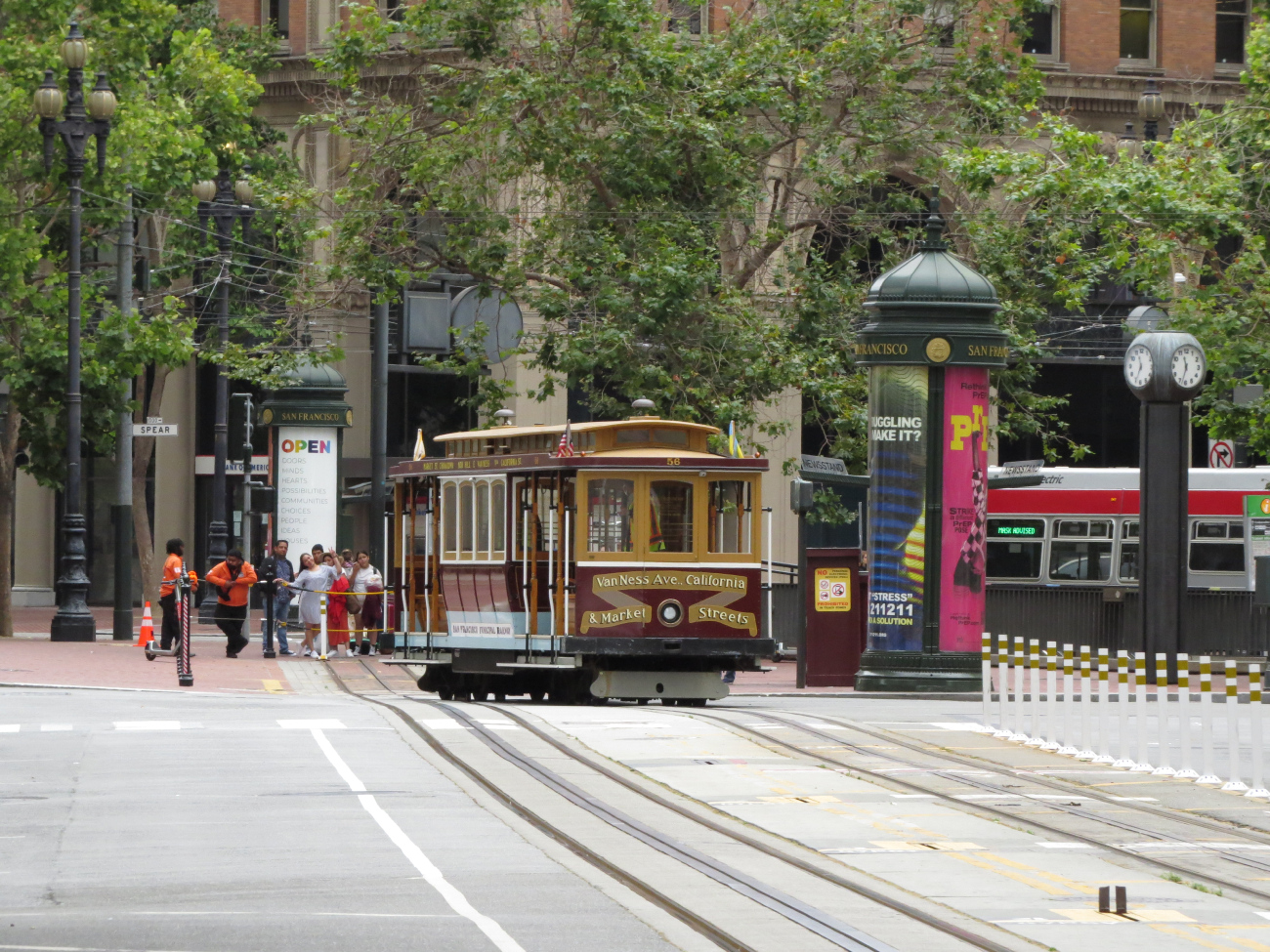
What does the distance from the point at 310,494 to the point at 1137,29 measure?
843 inches

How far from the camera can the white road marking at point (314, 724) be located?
19.4m

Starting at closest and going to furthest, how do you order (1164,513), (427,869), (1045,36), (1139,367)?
1. (427,869)
2. (1164,513)
3. (1139,367)
4. (1045,36)

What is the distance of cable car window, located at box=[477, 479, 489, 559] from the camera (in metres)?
23.5

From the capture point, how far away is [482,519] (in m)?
23.6

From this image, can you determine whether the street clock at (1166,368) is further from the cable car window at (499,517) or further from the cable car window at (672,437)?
the cable car window at (499,517)

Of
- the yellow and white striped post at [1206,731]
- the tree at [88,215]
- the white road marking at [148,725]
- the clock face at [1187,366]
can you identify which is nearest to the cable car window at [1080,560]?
the clock face at [1187,366]

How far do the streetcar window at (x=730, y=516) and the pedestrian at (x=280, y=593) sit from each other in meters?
12.7

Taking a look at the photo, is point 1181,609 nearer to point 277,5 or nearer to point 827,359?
point 827,359

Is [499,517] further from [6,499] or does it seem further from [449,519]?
[6,499]

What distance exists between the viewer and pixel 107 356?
118 feet

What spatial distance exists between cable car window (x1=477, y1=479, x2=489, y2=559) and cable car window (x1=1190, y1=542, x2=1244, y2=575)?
54.4ft

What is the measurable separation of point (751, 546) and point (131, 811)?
10188 mm

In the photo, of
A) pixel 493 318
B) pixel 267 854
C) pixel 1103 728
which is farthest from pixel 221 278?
pixel 267 854

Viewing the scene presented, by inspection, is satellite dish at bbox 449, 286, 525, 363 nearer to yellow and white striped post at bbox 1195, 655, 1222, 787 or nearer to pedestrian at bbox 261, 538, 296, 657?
pedestrian at bbox 261, 538, 296, 657
